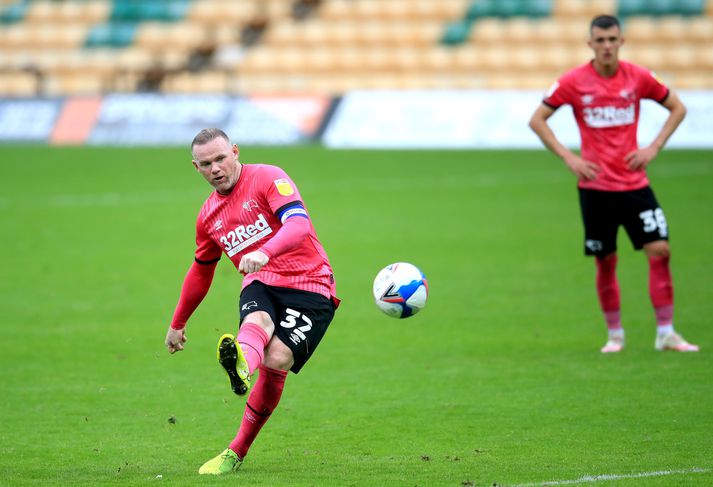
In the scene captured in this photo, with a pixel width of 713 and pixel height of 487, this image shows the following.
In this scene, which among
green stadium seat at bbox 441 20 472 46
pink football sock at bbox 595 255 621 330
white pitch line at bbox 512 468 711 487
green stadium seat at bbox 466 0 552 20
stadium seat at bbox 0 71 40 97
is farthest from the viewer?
stadium seat at bbox 0 71 40 97

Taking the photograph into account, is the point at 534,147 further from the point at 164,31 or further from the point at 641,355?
the point at 641,355

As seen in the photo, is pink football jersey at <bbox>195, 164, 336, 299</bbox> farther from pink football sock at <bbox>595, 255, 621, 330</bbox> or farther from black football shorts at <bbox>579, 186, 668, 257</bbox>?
pink football sock at <bbox>595, 255, 621, 330</bbox>

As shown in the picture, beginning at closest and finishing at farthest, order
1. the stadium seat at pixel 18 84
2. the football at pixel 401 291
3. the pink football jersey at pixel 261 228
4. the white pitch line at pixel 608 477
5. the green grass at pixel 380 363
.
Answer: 1. the white pitch line at pixel 608 477
2. the pink football jersey at pixel 261 228
3. the green grass at pixel 380 363
4. the football at pixel 401 291
5. the stadium seat at pixel 18 84

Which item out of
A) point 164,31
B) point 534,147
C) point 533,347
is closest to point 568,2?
point 534,147

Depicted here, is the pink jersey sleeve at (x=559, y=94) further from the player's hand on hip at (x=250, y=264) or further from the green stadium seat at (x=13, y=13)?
the green stadium seat at (x=13, y=13)

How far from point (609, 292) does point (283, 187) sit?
12.9 ft

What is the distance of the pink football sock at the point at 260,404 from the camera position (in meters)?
5.95

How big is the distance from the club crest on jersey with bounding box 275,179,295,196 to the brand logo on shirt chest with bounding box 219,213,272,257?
0.60 feet

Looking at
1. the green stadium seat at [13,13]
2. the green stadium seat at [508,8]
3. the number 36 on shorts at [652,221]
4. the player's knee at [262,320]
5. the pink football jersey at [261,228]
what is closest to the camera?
the player's knee at [262,320]

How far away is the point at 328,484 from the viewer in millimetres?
5555

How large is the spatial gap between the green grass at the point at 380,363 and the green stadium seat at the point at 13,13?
21.5 meters

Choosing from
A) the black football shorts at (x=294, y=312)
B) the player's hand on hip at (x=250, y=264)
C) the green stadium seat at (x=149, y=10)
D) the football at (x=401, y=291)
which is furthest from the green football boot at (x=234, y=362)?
the green stadium seat at (x=149, y=10)

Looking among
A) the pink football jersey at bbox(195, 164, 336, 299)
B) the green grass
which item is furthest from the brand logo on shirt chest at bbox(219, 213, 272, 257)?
the green grass

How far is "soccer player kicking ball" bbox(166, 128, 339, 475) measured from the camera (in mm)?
5836
